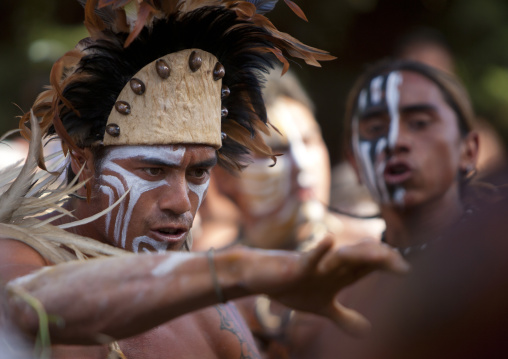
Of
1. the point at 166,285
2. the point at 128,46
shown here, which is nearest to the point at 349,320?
the point at 166,285

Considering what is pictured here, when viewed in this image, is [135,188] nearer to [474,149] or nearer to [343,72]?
[474,149]

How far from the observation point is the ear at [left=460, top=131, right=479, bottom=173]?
3.60 m

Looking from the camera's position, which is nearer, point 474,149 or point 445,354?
point 445,354

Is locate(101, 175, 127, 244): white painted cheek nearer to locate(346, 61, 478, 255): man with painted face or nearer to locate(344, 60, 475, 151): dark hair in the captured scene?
locate(346, 61, 478, 255): man with painted face

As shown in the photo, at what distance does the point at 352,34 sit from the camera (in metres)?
7.88

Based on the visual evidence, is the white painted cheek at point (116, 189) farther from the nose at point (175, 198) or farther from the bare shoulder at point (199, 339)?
the bare shoulder at point (199, 339)

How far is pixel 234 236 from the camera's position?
19.5 feet

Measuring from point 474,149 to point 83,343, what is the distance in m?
2.47

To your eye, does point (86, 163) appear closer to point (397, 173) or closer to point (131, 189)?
point (131, 189)

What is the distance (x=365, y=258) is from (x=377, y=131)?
8.07 feet

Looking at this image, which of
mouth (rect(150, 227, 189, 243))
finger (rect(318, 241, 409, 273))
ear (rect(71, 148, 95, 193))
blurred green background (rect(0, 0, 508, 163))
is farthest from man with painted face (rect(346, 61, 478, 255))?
blurred green background (rect(0, 0, 508, 163))

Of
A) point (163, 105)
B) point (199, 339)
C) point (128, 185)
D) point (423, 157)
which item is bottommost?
point (199, 339)

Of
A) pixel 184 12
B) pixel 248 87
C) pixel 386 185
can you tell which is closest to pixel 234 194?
pixel 386 185

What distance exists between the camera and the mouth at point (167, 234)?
258 cm
